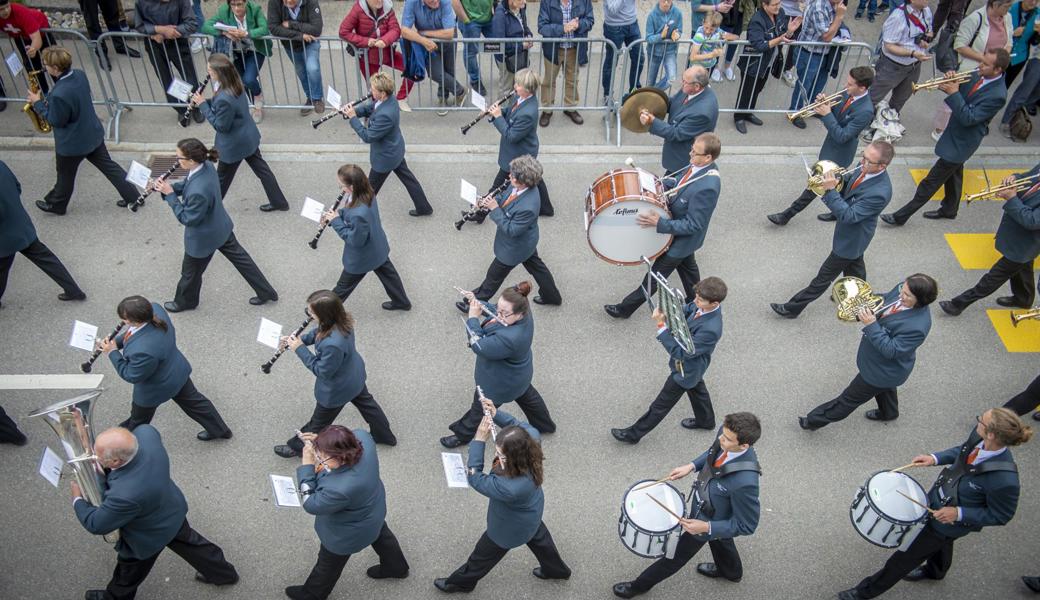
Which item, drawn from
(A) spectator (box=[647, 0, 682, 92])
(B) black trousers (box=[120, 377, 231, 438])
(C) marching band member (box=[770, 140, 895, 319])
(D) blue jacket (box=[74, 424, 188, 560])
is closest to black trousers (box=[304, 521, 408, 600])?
(D) blue jacket (box=[74, 424, 188, 560])

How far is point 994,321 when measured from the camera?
771 cm

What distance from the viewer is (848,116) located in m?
7.62

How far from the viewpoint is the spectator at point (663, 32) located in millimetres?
9688

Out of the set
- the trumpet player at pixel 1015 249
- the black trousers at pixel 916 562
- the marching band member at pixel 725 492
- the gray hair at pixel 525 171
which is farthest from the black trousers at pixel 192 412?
the trumpet player at pixel 1015 249

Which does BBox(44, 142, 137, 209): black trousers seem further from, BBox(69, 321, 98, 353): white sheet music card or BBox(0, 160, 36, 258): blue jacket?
BBox(69, 321, 98, 353): white sheet music card

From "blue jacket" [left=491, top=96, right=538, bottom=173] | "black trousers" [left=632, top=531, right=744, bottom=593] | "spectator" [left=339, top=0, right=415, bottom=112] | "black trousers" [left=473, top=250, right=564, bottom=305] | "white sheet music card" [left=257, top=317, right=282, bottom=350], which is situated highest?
"spectator" [left=339, top=0, right=415, bottom=112]

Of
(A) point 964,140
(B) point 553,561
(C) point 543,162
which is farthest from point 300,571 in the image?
(A) point 964,140

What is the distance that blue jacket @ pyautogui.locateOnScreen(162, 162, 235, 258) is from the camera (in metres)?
6.55

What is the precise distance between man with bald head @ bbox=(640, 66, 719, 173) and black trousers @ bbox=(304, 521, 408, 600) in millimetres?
4559

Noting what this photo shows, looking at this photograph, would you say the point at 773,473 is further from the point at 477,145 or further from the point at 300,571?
the point at 477,145

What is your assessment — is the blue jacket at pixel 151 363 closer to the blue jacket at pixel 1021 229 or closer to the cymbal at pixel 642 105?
the cymbal at pixel 642 105

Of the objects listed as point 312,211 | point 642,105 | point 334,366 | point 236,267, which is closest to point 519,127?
point 642,105

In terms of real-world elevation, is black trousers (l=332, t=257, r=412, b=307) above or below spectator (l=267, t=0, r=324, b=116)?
below

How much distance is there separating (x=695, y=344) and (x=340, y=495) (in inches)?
105
